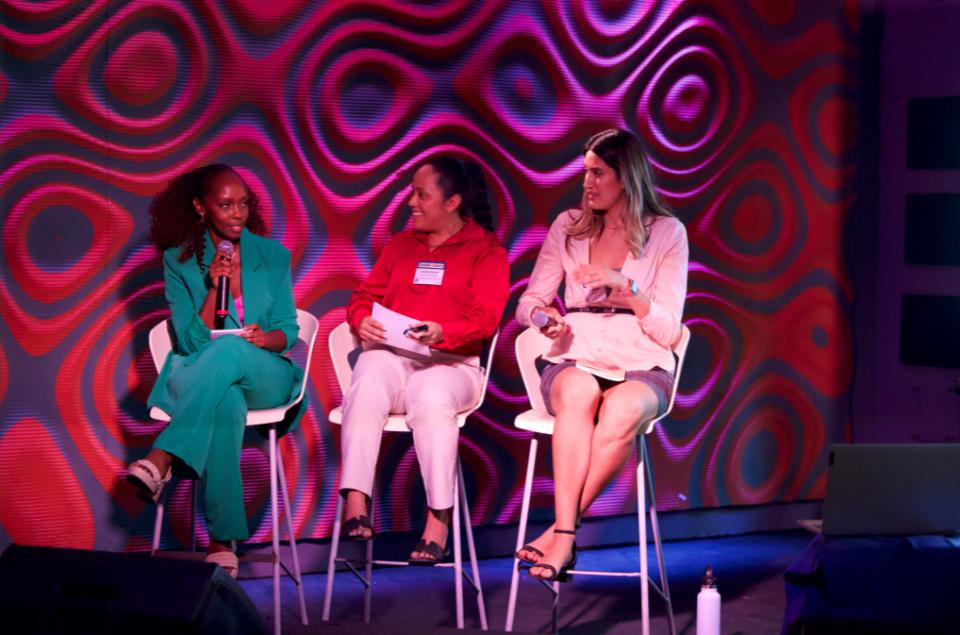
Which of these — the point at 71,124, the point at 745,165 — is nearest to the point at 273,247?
the point at 71,124

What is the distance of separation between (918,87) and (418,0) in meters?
2.24

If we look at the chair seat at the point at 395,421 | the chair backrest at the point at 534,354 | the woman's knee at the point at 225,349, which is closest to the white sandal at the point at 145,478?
the woman's knee at the point at 225,349

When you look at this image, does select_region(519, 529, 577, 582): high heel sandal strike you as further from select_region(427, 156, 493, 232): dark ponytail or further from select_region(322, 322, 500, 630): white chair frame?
select_region(427, 156, 493, 232): dark ponytail

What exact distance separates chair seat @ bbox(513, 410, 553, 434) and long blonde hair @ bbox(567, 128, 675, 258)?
63 centimetres

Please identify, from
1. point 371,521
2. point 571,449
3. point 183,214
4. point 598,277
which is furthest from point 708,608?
point 183,214

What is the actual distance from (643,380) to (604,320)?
287 millimetres

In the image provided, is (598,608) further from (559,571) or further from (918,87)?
(918,87)

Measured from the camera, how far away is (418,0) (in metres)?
5.07

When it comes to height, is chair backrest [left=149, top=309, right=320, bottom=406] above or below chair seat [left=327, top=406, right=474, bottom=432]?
above

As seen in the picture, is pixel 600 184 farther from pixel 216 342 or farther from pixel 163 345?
pixel 163 345

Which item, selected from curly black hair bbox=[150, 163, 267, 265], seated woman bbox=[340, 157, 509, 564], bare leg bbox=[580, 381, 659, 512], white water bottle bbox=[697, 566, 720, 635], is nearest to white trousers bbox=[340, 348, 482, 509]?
seated woman bbox=[340, 157, 509, 564]

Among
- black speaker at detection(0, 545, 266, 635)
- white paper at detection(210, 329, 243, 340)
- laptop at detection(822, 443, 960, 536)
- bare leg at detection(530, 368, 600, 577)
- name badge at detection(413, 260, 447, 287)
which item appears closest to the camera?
black speaker at detection(0, 545, 266, 635)

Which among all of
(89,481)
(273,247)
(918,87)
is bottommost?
(89,481)

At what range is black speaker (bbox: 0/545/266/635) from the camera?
2.20 meters
